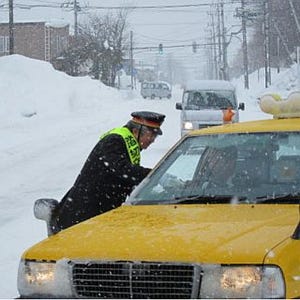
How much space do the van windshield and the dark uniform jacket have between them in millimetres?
14355

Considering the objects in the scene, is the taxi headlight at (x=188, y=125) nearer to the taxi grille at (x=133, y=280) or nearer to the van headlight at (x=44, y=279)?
the van headlight at (x=44, y=279)

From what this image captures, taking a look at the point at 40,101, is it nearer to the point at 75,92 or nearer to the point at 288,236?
the point at 75,92

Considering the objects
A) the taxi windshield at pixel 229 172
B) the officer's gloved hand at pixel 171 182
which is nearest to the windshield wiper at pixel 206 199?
the taxi windshield at pixel 229 172

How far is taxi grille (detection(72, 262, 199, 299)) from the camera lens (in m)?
4.03

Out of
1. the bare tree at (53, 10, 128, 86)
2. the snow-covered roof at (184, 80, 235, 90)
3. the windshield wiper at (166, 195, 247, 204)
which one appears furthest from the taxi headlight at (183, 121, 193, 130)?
the bare tree at (53, 10, 128, 86)

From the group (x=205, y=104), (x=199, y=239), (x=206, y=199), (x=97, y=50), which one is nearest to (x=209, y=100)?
(x=205, y=104)

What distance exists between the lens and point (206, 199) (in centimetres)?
516

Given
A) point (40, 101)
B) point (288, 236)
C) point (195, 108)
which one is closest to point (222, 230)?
point (288, 236)

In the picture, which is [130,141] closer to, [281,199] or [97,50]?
[281,199]

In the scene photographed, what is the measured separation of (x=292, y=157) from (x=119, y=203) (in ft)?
4.52

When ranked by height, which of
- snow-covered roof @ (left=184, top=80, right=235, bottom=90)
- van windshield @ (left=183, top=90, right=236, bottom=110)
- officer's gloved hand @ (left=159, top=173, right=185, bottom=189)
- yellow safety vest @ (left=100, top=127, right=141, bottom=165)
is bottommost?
officer's gloved hand @ (left=159, top=173, right=185, bottom=189)

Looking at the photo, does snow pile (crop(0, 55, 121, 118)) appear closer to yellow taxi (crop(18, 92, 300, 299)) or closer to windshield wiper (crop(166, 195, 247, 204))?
yellow taxi (crop(18, 92, 300, 299))

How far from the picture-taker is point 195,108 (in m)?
20.3

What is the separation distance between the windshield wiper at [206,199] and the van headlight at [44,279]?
1143 mm
